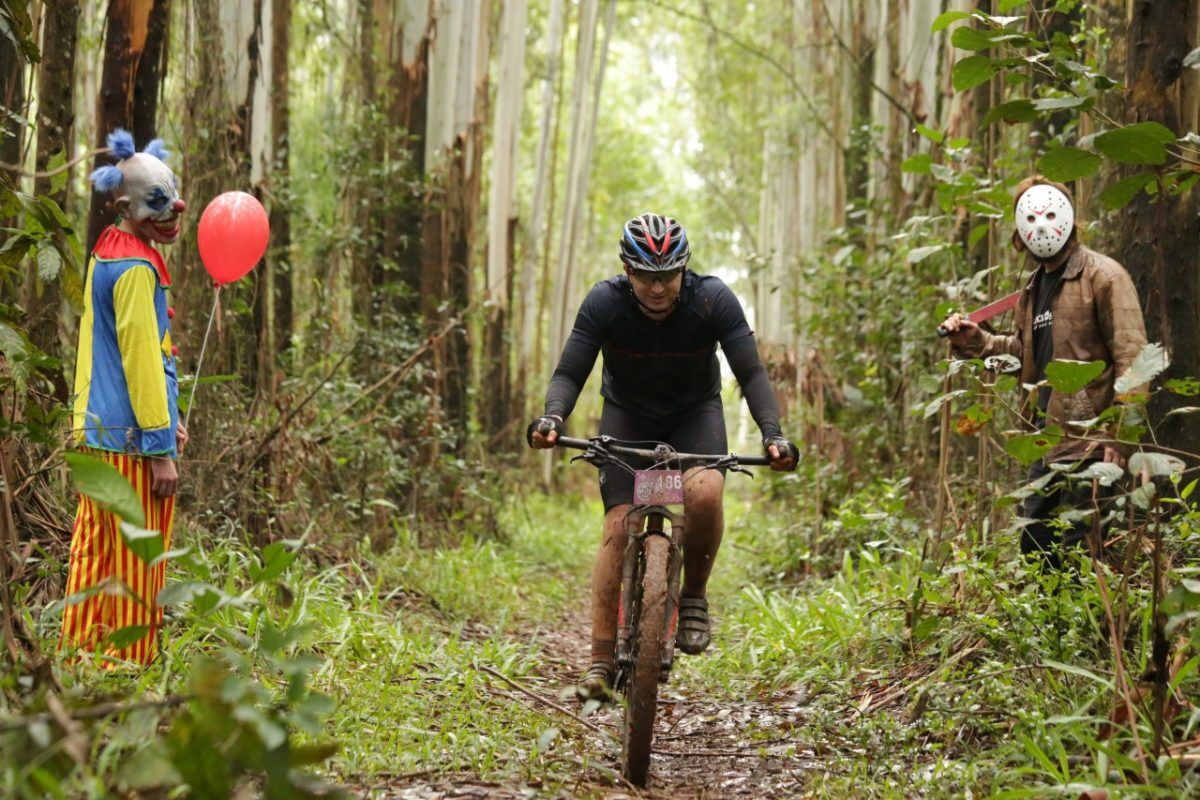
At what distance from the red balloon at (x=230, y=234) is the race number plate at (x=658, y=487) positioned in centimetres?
261

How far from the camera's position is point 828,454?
9250 millimetres

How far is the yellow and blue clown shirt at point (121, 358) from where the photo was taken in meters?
4.20

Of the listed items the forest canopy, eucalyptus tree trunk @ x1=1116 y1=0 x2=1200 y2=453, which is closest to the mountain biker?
the forest canopy

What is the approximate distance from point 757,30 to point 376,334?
17.4 metres

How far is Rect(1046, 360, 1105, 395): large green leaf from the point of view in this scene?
3.08 m

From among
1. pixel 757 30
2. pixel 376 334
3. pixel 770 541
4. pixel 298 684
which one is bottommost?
pixel 770 541

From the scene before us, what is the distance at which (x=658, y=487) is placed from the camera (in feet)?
14.2

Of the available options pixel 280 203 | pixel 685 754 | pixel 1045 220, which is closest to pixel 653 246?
pixel 1045 220

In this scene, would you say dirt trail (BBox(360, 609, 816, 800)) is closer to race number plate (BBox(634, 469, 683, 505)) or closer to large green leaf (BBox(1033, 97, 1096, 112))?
race number plate (BBox(634, 469, 683, 505))

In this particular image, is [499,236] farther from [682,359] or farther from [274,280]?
[682,359]

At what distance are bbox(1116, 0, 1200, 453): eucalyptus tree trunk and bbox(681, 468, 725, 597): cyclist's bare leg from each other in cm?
197

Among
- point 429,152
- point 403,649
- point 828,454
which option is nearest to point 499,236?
point 429,152

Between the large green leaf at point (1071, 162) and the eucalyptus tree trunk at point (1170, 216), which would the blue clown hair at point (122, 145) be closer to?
the large green leaf at point (1071, 162)

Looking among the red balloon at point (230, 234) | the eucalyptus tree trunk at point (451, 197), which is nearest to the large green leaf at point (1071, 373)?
the red balloon at point (230, 234)
